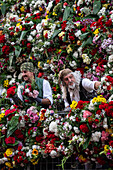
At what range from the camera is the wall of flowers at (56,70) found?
9.75 feet

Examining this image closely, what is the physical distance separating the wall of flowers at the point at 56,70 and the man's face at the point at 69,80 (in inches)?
16.3

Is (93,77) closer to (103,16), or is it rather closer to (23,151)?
(103,16)

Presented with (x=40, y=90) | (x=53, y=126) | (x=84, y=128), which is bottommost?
(x=84, y=128)

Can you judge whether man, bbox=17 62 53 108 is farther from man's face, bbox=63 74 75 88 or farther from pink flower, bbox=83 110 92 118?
pink flower, bbox=83 110 92 118

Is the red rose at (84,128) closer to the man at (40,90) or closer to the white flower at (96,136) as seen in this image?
the white flower at (96,136)

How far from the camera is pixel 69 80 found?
3.52 metres

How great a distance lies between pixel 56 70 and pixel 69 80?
3.48ft

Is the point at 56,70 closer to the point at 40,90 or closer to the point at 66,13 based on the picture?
the point at 40,90

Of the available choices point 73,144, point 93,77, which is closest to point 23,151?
point 73,144

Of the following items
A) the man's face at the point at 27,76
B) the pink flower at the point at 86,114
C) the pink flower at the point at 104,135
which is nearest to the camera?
the pink flower at the point at 104,135

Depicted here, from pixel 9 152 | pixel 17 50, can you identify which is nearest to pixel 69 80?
pixel 9 152

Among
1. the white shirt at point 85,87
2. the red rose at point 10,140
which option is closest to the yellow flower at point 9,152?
the red rose at point 10,140

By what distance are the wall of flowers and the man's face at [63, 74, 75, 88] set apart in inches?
16.3

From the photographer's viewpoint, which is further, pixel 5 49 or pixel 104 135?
pixel 5 49
